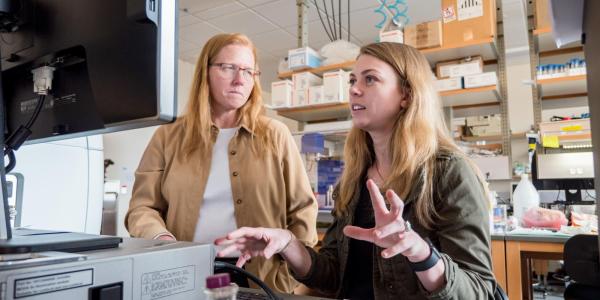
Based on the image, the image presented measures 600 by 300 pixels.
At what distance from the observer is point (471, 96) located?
295 cm

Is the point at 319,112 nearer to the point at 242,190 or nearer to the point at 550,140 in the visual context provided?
the point at 550,140

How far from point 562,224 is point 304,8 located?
2.45 m

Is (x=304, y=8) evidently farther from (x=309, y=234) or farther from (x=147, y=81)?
(x=147, y=81)

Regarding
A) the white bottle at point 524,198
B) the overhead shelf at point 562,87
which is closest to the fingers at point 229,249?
the white bottle at point 524,198

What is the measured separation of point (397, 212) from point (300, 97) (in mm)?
2645

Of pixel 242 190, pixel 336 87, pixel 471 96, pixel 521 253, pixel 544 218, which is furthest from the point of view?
pixel 336 87

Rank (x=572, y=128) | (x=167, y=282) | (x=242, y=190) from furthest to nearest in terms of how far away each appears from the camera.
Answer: (x=572, y=128) → (x=242, y=190) → (x=167, y=282)

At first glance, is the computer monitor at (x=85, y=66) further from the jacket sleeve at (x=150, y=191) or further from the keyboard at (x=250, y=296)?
the jacket sleeve at (x=150, y=191)

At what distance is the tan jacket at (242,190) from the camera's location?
1.14 m

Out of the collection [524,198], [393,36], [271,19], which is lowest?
[524,198]

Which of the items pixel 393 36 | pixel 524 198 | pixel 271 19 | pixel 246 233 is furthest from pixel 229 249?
pixel 271 19

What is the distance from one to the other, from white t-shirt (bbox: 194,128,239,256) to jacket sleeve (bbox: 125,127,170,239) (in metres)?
0.11

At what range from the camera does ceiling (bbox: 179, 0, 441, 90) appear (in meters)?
4.02

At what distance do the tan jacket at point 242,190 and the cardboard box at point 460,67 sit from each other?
76.9 inches
